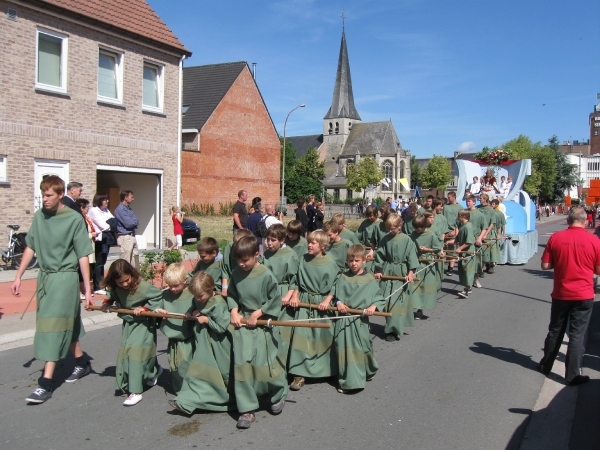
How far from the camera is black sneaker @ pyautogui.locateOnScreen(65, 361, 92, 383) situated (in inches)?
243

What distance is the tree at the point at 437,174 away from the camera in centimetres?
10562

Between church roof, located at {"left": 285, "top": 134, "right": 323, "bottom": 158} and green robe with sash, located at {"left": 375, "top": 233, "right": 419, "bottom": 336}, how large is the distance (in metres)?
108

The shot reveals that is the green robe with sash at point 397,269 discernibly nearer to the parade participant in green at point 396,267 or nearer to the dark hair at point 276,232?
the parade participant in green at point 396,267

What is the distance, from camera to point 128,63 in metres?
17.1

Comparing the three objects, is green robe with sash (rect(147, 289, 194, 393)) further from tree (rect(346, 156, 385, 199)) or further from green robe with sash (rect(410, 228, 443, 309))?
tree (rect(346, 156, 385, 199))

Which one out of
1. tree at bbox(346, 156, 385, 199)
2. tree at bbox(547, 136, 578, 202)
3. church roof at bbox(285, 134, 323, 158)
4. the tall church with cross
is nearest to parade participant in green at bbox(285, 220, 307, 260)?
tree at bbox(346, 156, 385, 199)

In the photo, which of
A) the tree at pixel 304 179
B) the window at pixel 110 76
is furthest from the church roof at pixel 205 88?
the tree at pixel 304 179

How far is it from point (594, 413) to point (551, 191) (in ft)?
274

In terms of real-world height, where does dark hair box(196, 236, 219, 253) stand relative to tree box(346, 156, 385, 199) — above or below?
below

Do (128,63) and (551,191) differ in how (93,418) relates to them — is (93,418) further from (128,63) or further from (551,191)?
(551,191)

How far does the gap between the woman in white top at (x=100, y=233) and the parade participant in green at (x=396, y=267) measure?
5277mm

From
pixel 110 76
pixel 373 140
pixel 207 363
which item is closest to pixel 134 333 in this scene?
pixel 207 363

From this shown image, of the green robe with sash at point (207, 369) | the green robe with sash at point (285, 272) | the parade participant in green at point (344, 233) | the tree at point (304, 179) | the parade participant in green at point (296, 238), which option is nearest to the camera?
the green robe with sash at point (207, 369)

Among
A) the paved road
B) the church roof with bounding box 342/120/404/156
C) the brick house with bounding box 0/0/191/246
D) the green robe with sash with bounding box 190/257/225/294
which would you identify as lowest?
the paved road
